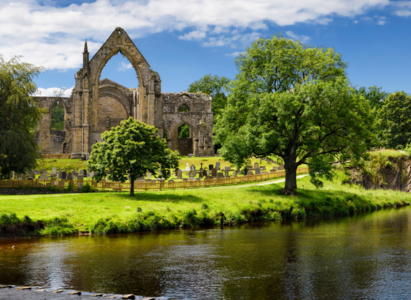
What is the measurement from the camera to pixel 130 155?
90.4ft

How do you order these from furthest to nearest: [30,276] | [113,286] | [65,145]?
[65,145] < [30,276] < [113,286]

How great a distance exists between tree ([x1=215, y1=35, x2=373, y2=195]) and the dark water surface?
10034 millimetres

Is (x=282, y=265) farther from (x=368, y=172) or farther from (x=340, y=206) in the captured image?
(x=368, y=172)

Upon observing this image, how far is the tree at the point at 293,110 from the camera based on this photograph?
3058 cm

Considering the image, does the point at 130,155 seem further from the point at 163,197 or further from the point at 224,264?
the point at 224,264

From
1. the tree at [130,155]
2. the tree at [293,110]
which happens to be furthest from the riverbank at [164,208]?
the tree at [293,110]

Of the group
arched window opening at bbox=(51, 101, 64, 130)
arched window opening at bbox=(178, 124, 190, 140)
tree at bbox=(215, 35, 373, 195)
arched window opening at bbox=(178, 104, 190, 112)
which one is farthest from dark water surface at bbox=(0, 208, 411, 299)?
arched window opening at bbox=(51, 101, 64, 130)

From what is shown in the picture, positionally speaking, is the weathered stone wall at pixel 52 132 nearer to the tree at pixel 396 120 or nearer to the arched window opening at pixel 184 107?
the arched window opening at pixel 184 107

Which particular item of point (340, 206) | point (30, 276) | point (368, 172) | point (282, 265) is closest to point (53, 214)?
point (30, 276)

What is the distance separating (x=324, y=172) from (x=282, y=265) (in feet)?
56.9

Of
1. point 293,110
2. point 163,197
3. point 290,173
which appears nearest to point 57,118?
point 290,173

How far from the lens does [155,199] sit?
28.0m

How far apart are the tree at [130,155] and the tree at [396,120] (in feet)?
146

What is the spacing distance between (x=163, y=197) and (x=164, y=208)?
322cm
